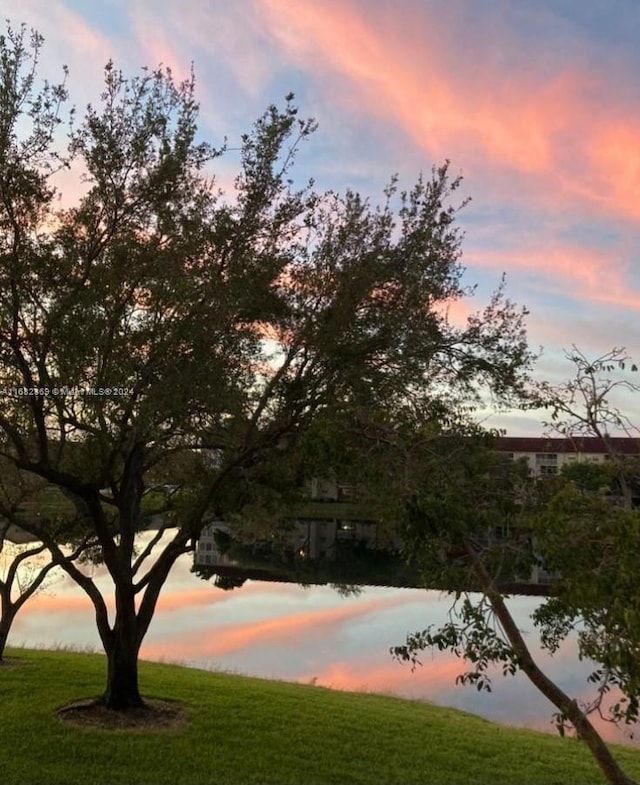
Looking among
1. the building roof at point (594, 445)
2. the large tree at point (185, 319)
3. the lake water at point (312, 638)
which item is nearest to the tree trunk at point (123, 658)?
the large tree at point (185, 319)

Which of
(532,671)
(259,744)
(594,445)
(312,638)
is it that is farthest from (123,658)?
(312,638)

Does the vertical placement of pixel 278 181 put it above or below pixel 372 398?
above

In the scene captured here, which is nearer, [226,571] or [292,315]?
[292,315]

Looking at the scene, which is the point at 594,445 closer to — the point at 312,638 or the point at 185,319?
the point at 185,319

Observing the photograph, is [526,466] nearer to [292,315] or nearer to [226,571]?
[292,315]

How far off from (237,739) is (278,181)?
28.1ft

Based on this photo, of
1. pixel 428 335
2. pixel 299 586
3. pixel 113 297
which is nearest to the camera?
pixel 113 297

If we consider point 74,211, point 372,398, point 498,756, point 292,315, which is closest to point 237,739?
point 498,756

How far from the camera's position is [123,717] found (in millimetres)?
10867

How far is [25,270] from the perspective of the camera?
941cm

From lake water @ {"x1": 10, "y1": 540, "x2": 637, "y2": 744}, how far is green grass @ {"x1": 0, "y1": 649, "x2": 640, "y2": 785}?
512cm

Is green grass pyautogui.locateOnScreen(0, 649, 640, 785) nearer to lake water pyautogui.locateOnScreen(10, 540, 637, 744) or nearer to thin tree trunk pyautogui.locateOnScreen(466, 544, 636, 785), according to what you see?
thin tree trunk pyautogui.locateOnScreen(466, 544, 636, 785)

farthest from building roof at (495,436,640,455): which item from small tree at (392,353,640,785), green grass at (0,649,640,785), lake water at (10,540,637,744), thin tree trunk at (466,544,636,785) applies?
lake water at (10,540,637,744)

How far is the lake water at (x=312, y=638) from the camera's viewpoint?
69.8 feet
